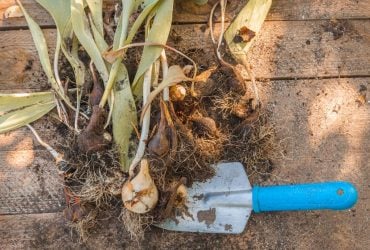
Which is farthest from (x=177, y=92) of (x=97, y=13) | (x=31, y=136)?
(x=31, y=136)

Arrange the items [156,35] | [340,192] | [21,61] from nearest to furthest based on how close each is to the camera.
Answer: [340,192] → [156,35] → [21,61]

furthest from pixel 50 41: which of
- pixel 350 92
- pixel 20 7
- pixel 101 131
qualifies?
pixel 350 92

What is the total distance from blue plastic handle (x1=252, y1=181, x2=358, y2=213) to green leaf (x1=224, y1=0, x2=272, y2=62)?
0.33 meters

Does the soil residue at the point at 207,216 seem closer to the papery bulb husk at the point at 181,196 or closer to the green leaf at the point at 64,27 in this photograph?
the papery bulb husk at the point at 181,196

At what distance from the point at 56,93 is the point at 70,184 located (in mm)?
214

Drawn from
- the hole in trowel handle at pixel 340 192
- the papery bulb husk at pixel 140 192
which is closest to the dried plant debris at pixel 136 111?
the papery bulb husk at pixel 140 192

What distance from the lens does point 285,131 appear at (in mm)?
1248

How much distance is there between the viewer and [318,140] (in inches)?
49.1

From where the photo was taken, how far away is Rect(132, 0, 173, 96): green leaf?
3.82ft

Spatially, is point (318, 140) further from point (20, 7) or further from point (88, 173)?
point (20, 7)

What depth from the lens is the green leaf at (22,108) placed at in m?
1.20

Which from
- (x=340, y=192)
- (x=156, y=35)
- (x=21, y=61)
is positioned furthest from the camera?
(x=21, y=61)

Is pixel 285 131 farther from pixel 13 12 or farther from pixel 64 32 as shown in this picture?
pixel 13 12

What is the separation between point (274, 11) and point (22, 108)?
0.66 meters
